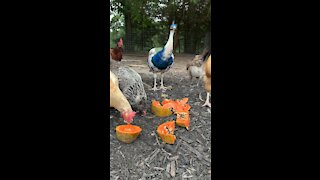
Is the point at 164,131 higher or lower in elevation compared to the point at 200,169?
higher

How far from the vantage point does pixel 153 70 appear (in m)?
1.35

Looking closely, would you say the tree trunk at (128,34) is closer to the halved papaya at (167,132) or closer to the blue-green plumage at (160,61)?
the blue-green plumage at (160,61)

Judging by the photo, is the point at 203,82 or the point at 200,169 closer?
the point at 200,169

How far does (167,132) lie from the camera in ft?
3.69

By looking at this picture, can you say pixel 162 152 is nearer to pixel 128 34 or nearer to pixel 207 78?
pixel 207 78

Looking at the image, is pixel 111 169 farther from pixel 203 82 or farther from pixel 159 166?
pixel 203 82

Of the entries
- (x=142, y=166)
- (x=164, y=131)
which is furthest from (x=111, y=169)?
(x=164, y=131)

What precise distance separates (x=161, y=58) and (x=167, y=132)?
14.0 inches

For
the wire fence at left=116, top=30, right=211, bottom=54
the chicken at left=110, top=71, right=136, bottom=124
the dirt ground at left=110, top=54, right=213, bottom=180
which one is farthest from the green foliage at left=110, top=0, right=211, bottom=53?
the dirt ground at left=110, top=54, right=213, bottom=180

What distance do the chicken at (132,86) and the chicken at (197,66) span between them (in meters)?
0.23

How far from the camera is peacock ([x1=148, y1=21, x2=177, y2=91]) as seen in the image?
4.11 ft

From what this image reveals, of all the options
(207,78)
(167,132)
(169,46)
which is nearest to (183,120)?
(167,132)

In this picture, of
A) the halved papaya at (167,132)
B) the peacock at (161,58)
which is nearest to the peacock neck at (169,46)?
the peacock at (161,58)
